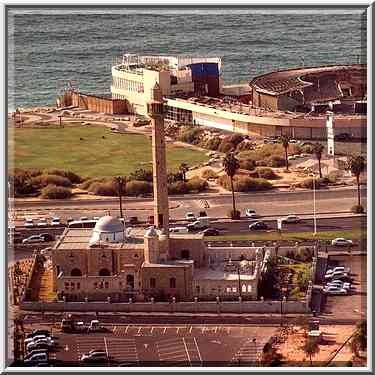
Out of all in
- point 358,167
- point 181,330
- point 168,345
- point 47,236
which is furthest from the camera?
point 358,167

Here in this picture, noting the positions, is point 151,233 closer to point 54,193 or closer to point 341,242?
point 341,242

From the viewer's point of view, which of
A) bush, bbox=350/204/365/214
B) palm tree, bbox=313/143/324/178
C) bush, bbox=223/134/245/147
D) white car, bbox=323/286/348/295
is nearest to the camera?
white car, bbox=323/286/348/295

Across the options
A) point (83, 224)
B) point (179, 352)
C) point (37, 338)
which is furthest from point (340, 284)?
point (83, 224)

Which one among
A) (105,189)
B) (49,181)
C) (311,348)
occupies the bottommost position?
(311,348)

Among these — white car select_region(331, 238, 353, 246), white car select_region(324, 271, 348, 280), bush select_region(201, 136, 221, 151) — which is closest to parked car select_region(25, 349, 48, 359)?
white car select_region(324, 271, 348, 280)

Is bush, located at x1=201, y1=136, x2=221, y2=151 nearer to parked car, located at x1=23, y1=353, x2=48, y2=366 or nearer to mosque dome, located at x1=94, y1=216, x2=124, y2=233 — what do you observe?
mosque dome, located at x1=94, y1=216, x2=124, y2=233

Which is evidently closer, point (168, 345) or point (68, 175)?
point (168, 345)

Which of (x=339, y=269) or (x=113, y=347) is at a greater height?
(x=339, y=269)
